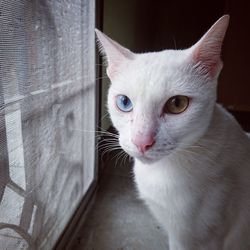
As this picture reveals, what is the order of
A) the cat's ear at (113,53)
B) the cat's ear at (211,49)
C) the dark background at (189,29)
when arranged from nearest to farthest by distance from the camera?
1. the cat's ear at (211,49)
2. the cat's ear at (113,53)
3. the dark background at (189,29)

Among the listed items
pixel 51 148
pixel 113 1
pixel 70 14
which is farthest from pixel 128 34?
pixel 51 148

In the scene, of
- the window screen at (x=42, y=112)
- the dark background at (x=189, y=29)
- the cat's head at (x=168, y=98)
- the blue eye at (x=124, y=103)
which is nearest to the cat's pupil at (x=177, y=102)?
the cat's head at (x=168, y=98)

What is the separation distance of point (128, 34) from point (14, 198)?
1.60 m

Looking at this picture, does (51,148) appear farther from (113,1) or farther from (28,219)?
(113,1)

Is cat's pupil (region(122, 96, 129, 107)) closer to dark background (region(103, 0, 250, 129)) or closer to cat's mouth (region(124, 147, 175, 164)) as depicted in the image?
cat's mouth (region(124, 147, 175, 164))

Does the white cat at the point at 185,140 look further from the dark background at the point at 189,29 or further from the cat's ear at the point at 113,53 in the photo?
the dark background at the point at 189,29

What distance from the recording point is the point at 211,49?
0.65 m

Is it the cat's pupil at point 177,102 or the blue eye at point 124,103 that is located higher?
the cat's pupil at point 177,102

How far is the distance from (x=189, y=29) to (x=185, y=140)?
2.80 meters

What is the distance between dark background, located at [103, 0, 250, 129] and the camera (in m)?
1.89

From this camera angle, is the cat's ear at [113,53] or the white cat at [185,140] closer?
the white cat at [185,140]

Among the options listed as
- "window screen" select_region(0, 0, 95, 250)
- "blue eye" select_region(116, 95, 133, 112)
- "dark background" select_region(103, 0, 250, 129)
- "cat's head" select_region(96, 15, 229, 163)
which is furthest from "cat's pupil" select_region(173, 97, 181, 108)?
"dark background" select_region(103, 0, 250, 129)

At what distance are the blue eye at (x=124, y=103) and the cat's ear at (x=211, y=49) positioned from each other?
7.1 inches

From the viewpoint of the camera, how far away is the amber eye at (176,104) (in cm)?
66
